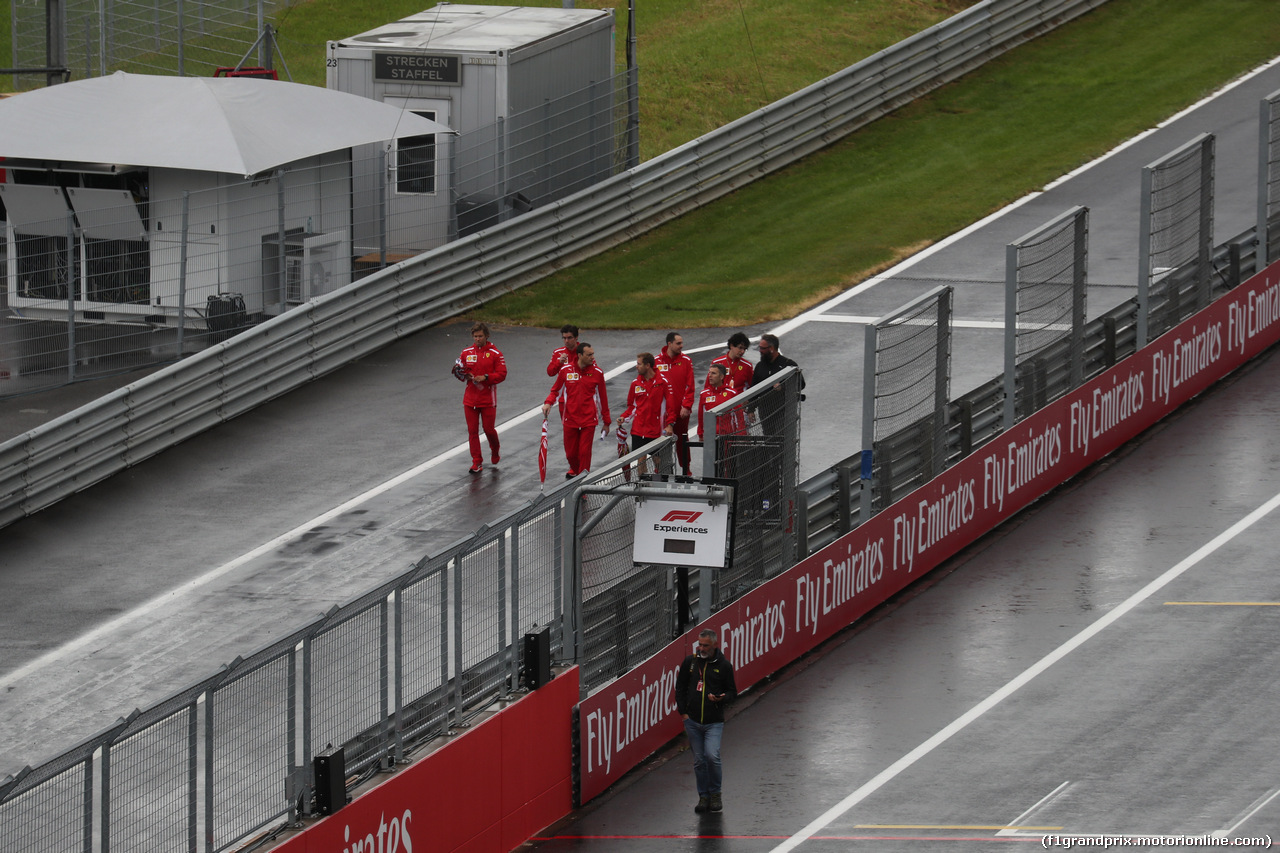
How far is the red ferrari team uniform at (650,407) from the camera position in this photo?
62.7 feet

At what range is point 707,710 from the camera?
1356cm

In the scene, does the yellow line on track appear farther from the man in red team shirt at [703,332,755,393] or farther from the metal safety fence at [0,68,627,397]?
the metal safety fence at [0,68,627,397]

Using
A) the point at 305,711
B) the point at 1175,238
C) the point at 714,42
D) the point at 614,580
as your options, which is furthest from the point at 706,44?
the point at 305,711

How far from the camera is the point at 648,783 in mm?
14430

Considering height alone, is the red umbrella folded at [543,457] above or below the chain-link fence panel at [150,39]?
below

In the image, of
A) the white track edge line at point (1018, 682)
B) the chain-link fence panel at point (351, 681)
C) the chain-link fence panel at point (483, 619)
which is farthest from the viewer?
the white track edge line at point (1018, 682)

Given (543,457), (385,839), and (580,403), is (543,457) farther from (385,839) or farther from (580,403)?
(385,839)

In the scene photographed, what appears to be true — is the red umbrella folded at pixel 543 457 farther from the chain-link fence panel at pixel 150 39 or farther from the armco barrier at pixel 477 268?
the chain-link fence panel at pixel 150 39

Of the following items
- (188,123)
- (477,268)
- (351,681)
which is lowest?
(351,681)

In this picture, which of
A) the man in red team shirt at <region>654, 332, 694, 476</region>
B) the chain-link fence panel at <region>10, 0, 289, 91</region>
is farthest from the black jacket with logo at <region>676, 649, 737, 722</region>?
the chain-link fence panel at <region>10, 0, 289, 91</region>

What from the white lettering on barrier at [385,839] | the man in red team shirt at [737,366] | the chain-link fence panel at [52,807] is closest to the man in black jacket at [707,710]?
the white lettering on barrier at [385,839]

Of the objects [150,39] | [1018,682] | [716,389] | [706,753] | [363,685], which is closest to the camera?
[363,685]

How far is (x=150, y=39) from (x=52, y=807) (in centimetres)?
2929

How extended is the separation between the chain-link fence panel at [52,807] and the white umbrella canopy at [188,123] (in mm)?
14210
